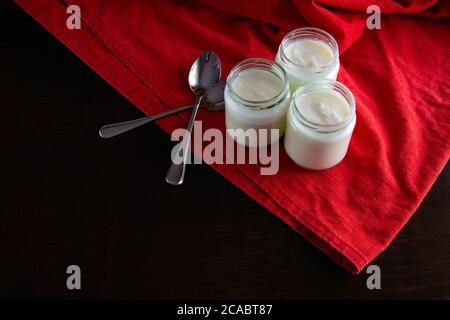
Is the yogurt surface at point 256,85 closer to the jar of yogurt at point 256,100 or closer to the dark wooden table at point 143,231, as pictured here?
the jar of yogurt at point 256,100

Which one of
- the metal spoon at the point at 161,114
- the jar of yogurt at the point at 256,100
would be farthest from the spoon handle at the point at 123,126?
the jar of yogurt at the point at 256,100

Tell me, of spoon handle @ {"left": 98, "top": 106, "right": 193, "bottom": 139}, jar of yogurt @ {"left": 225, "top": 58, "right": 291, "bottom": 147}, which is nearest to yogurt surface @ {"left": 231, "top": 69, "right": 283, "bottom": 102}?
A: jar of yogurt @ {"left": 225, "top": 58, "right": 291, "bottom": 147}

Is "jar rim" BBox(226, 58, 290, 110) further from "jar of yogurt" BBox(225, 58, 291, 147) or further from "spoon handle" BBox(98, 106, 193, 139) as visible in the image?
"spoon handle" BBox(98, 106, 193, 139)

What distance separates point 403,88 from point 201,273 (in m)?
0.50

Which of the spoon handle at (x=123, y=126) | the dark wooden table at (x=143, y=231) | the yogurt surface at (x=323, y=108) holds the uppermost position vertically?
the spoon handle at (x=123, y=126)

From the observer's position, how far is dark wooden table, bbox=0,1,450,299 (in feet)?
2.46

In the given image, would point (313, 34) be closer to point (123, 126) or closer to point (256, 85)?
point (256, 85)

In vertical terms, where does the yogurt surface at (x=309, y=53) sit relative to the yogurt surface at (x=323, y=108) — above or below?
above

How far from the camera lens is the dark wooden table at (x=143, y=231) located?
0.75 meters

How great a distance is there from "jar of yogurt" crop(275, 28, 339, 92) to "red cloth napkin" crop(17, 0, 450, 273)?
8cm

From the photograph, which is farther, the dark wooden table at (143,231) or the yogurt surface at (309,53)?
the yogurt surface at (309,53)

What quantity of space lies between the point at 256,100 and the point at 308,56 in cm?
13

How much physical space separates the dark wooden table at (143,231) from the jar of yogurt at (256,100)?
9 cm
